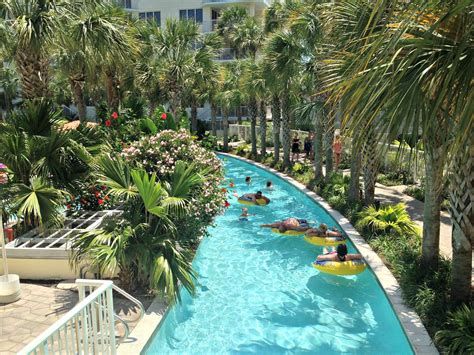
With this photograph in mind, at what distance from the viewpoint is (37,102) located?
886 cm

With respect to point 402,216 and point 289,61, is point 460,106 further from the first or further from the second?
point 289,61

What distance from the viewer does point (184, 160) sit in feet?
27.5

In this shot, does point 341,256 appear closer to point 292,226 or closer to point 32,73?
point 292,226

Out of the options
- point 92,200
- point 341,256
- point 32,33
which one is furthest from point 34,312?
point 341,256

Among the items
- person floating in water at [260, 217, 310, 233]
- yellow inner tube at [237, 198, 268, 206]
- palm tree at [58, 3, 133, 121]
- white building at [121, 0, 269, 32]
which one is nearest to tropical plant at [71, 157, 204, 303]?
palm tree at [58, 3, 133, 121]

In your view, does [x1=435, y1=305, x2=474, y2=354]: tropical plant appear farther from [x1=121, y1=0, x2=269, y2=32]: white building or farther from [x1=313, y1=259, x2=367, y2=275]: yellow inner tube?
[x1=121, y1=0, x2=269, y2=32]: white building

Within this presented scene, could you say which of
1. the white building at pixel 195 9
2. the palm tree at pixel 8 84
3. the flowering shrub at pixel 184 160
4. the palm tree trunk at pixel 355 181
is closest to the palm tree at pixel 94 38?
the flowering shrub at pixel 184 160

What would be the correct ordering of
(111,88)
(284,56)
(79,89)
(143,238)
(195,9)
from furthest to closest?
(195,9) < (79,89) < (111,88) < (284,56) < (143,238)

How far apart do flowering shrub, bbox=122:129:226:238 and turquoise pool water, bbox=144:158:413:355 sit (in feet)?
4.44

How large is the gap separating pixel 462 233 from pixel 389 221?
405cm

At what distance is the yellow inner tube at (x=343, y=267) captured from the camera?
870 cm

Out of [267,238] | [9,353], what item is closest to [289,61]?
[267,238]

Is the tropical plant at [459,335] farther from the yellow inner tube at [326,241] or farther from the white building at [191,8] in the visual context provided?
the white building at [191,8]

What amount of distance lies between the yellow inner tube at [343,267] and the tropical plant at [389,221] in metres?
1.35
